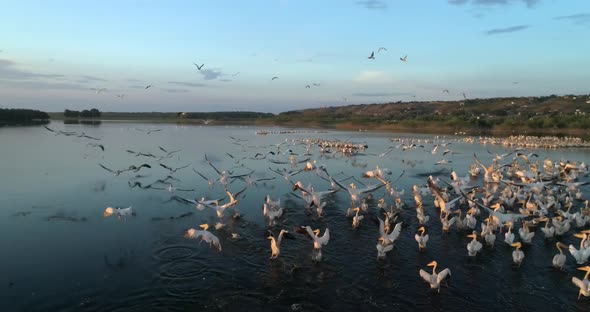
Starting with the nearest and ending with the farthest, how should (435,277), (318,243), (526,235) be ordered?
(435,277), (318,243), (526,235)

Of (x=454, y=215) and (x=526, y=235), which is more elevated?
(x=526, y=235)

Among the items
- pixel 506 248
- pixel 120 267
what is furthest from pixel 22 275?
pixel 506 248

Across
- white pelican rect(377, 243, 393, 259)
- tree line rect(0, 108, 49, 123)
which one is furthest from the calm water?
tree line rect(0, 108, 49, 123)

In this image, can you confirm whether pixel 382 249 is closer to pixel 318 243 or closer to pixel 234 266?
pixel 318 243

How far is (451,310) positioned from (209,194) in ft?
36.5

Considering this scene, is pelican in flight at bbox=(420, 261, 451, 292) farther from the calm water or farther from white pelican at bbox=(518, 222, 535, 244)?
white pelican at bbox=(518, 222, 535, 244)

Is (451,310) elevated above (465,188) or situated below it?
below

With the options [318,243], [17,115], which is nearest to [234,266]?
[318,243]

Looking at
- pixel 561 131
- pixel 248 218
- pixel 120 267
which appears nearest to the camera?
pixel 120 267

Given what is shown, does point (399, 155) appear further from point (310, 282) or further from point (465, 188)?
point (310, 282)

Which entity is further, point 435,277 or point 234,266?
point 234,266

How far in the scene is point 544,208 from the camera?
535 inches

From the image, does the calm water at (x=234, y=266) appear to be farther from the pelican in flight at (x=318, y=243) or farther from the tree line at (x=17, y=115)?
the tree line at (x=17, y=115)

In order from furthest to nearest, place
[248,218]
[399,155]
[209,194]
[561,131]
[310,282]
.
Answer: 1. [561,131]
2. [399,155]
3. [209,194]
4. [248,218]
5. [310,282]
